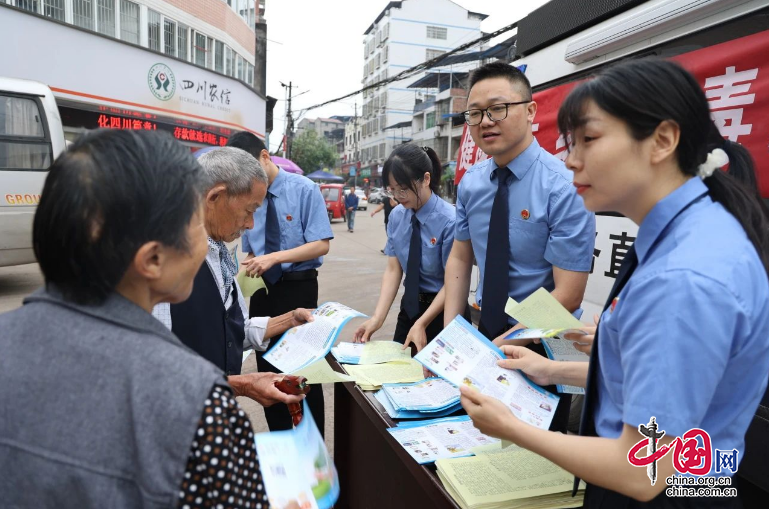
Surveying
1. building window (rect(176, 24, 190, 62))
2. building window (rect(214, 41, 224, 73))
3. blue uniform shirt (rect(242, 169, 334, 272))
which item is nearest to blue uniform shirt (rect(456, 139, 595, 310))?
blue uniform shirt (rect(242, 169, 334, 272))

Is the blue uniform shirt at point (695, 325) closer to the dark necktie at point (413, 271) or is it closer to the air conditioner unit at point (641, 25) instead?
the air conditioner unit at point (641, 25)

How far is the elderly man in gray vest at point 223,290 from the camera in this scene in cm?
153

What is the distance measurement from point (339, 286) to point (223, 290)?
5589 millimetres

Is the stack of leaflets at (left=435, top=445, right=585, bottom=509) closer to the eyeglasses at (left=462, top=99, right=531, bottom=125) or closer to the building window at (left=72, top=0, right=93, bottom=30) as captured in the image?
the eyeglasses at (left=462, top=99, right=531, bottom=125)

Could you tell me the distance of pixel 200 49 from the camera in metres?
13.6

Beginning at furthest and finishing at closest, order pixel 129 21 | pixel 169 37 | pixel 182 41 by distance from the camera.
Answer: pixel 182 41
pixel 169 37
pixel 129 21

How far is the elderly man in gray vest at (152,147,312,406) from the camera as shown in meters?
1.53

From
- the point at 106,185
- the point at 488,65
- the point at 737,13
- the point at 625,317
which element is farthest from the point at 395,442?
the point at 737,13

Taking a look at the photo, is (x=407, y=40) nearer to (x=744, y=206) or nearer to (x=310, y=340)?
(x=310, y=340)

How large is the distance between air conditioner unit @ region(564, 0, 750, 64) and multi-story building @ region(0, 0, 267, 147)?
305 inches

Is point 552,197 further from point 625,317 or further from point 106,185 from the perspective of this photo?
point 106,185

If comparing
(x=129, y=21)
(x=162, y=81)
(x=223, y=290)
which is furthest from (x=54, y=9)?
(x=223, y=290)

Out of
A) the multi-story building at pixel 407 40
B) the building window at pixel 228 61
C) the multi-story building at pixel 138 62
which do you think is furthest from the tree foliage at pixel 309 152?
the building window at pixel 228 61

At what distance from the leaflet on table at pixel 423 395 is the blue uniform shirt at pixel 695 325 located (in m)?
0.75
